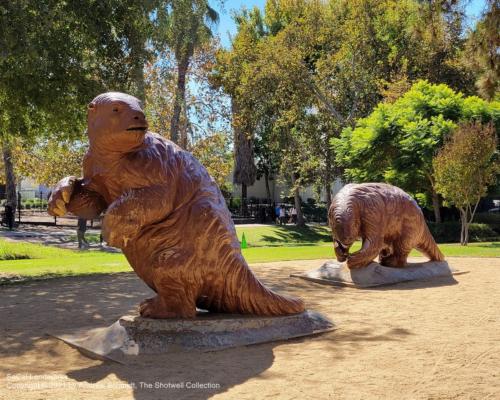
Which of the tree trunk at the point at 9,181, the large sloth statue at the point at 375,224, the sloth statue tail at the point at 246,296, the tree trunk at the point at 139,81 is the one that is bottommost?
the sloth statue tail at the point at 246,296

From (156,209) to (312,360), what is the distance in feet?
6.22

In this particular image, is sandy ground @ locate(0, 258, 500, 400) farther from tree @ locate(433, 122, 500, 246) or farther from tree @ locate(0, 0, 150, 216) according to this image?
tree @ locate(433, 122, 500, 246)

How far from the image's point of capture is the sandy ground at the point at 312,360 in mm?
4234

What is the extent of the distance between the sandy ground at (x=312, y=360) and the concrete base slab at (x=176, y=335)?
115 millimetres

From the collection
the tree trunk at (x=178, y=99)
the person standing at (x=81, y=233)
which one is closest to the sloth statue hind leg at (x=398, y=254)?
the person standing at (x=81, y=233)

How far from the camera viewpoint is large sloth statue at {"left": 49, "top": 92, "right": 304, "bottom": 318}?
486cm

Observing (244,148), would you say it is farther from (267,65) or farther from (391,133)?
(391,133)

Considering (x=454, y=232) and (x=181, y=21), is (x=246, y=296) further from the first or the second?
(x=454, y=232)

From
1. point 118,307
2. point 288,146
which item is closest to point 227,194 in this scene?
point 288,146

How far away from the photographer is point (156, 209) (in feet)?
16.1

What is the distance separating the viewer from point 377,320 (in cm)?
700

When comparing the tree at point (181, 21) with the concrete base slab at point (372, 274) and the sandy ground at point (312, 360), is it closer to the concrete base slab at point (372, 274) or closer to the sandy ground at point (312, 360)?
the concrete base slab at point (372, 274)

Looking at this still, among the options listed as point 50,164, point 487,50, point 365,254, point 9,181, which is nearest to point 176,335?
point 365,254

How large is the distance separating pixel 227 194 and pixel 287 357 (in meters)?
41.3
